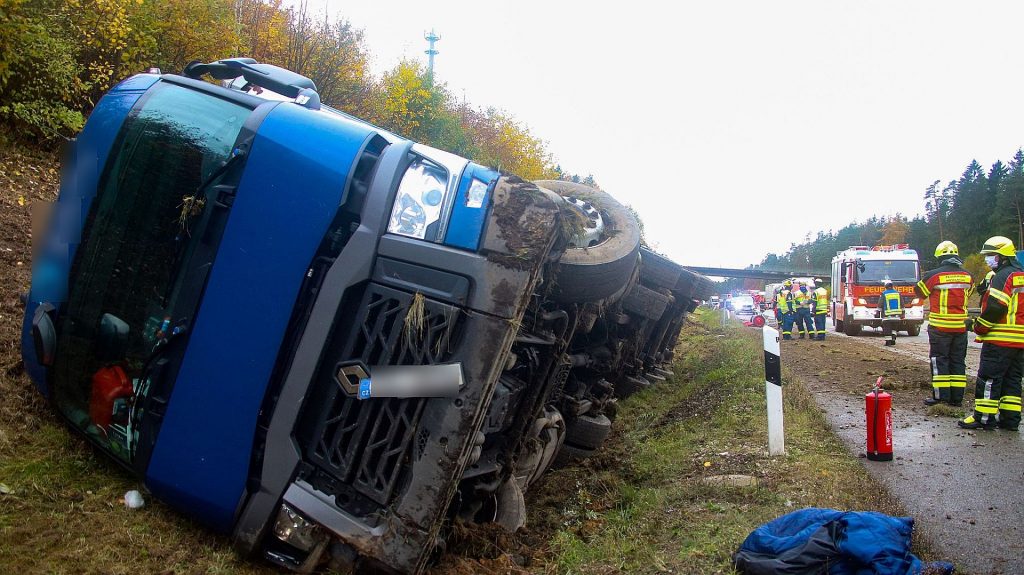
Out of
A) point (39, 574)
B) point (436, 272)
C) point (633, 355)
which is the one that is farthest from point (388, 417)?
point (633, 355)

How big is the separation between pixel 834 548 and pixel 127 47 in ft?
29.4

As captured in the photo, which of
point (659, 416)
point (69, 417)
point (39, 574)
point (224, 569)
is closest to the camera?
point (39, 574)

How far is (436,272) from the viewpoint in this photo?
2.46 metres

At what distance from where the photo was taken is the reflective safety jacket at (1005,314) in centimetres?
589

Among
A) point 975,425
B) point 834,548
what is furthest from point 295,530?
point 975,425

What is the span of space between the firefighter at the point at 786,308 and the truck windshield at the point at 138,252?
16.6 metres

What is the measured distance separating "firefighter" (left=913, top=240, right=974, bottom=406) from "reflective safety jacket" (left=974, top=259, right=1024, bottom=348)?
754 mm

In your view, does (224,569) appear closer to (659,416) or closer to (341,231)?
(341,231)

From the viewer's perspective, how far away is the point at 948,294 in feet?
23.2

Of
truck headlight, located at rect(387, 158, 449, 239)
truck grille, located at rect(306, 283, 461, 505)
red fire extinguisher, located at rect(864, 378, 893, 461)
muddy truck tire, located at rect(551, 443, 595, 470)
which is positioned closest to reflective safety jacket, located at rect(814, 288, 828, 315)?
red fire extinguisher, located at rect(864, 378, 893, 461)

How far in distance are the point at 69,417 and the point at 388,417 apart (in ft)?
5.41

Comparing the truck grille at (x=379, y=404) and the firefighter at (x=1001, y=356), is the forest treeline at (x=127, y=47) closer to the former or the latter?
the truck grille at (x=379, y=404)

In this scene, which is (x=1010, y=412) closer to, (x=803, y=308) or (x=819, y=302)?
(x=803, y=308)

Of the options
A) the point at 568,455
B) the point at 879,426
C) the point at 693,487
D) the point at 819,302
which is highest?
the point at 819,302
